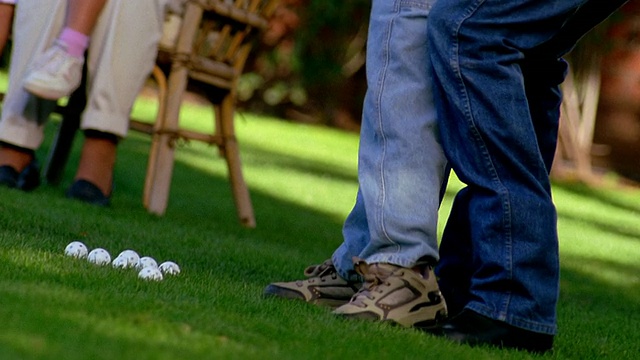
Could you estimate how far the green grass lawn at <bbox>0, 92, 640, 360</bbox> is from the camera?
1.99 meters

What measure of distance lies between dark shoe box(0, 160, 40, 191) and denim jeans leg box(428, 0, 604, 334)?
237 centimetres

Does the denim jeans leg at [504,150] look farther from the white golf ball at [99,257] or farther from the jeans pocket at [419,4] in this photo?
the white golf ball at [99,257]

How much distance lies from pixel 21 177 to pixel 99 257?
1714 millimetres

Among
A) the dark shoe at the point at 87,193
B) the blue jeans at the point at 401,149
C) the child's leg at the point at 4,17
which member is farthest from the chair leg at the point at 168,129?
the blue jeans at the point at 401,149

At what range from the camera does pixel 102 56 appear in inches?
171

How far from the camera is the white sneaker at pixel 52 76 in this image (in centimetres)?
407

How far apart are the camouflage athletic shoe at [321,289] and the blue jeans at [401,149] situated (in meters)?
0.17

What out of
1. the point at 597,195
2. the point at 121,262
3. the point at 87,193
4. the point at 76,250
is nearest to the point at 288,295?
the point at 121,262

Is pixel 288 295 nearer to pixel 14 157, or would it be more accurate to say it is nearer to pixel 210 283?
pixel 210 283

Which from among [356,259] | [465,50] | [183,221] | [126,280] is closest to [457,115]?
[465,50]

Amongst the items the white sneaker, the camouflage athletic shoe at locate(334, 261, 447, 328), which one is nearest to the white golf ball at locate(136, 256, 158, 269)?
the camouflage athletic shoe at locate(334, 261, 447, 328)

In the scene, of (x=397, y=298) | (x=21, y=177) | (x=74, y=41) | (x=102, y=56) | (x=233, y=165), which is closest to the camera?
(x=397, y=298)

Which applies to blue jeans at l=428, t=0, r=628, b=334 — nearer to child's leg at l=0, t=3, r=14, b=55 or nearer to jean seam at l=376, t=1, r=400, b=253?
jean seam at l=376, t=1, r=400, b=253

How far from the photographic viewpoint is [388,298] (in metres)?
2.59
